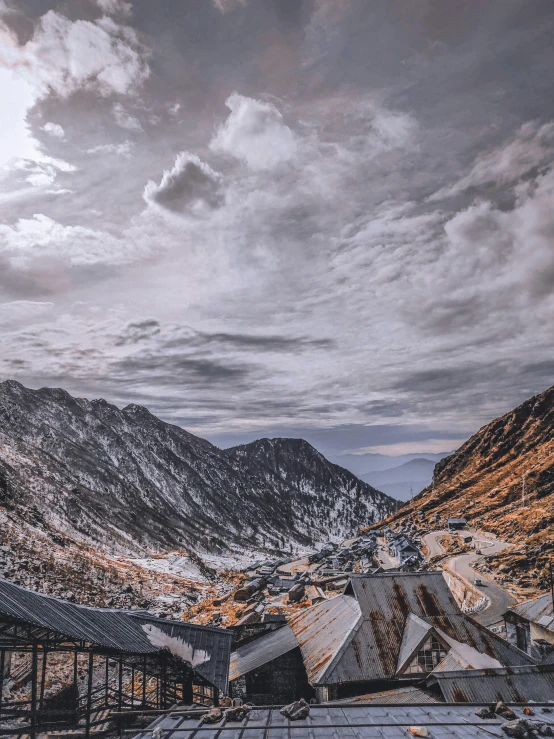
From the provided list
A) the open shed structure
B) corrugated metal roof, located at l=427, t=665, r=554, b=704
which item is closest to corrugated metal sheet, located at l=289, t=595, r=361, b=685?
the open shed structure

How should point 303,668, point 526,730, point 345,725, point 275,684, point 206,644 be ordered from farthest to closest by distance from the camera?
point 303,668
point 275,684
point 206,644
point 345,725
point 526,730

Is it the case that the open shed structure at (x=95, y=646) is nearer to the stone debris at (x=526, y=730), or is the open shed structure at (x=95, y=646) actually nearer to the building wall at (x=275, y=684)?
the building wall at (x=275, y=684)

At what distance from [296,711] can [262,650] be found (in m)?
17.1

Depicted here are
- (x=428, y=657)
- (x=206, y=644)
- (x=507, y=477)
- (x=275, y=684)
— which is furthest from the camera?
(x=507, y=477)

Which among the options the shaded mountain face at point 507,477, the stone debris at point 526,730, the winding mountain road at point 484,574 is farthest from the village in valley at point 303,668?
the shaded mountain face at point 507,477

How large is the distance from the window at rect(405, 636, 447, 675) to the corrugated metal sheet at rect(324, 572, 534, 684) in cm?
78

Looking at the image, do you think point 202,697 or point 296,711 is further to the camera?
point 202,697

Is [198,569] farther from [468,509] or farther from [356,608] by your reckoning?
[356,608]

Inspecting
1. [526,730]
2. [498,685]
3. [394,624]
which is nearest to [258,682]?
[394,624]

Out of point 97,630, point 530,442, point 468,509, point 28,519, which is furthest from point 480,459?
point 97,630

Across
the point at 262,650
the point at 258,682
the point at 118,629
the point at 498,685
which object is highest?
the point at 118,629

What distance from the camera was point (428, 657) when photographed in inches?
778

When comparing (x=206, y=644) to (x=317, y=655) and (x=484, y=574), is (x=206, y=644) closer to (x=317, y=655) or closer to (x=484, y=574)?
(x=317, y=655)

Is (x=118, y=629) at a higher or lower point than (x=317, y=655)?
higher
